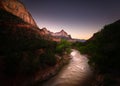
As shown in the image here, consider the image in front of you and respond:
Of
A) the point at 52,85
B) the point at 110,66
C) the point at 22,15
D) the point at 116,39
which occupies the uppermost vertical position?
the point at 22,15

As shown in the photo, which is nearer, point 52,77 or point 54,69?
point 52,77

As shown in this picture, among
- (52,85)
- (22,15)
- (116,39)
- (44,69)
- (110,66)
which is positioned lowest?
(52,85)

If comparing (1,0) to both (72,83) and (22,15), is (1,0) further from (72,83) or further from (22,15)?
(72,83)

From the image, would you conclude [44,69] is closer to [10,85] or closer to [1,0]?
[10,85]

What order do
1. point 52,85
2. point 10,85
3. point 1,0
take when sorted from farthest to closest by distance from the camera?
point 1,0, point 52,85, point 10,85

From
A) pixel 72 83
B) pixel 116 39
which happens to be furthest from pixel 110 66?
pixel 72 83

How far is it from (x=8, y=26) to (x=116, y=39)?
45947mm

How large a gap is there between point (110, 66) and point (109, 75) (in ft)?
9.19

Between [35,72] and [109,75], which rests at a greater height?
[109,75]

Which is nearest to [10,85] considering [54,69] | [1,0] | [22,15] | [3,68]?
[3,68]

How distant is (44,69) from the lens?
3350 centimetres

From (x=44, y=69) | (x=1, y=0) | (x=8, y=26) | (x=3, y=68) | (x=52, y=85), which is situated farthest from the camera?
(x=1, y=0)

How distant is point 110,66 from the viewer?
2514 cm

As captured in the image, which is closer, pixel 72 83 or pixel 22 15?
pixel 72 83
